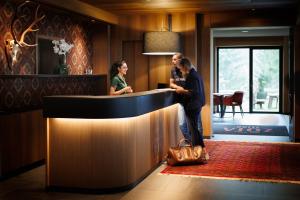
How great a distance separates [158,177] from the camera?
584 cm

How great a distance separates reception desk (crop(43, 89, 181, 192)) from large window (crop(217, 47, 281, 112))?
35.8ft

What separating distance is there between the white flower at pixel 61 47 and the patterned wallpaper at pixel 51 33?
0.52ft

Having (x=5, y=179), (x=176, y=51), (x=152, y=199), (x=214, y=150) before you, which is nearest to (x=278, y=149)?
(x=214, y=150)

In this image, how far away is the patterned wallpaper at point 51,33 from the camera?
21.7 ft

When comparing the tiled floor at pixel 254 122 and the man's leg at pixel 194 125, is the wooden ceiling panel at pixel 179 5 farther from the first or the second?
the tiled floor at pixel 254 122

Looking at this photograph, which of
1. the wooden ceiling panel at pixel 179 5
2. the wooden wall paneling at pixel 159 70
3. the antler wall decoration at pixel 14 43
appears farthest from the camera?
the wooden wall paneling at pixel 159 70

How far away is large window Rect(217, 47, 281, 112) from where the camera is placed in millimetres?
15531

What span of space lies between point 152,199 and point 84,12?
425 centimetres

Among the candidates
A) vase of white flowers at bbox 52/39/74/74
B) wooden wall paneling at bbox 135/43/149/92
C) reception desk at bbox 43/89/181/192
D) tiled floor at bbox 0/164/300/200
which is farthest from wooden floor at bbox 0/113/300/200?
wooden wall paneling at bbox 135/43/149/92

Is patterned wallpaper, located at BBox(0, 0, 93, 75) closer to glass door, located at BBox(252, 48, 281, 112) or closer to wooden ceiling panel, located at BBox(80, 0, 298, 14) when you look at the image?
wooden ceiling panel, located at BBox(80, 0, 298, 14)

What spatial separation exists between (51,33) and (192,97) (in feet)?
9.58

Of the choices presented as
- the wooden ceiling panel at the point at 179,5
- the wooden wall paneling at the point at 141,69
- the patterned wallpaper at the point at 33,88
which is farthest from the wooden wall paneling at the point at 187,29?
the patterned wallpaper at the point at 33,88

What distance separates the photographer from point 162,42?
28.6 feet

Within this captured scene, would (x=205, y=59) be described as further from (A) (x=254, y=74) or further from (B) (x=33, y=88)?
(A) (x=254, y=74)
